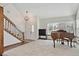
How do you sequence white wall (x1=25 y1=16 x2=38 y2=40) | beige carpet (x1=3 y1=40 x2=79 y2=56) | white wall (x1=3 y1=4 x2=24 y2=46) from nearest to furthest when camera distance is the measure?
beige carpet (x1=3 y1=40 x2=79 y2=56)
white wall (x1=3 y1=4 x2=24 y2=46)
white wall (x1=25 y1=16 x2=38 y2=40)

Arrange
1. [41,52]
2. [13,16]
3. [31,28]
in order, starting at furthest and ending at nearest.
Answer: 1. [31,28]
2. [13,16]
3. [41,52]

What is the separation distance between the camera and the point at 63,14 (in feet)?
40.3

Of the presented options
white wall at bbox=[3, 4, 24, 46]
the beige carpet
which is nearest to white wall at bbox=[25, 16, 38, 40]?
white wall at bbox=[3, 4, 24, 46]

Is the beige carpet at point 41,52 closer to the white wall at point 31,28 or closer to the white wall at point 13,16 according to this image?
the white wall at point 13,16

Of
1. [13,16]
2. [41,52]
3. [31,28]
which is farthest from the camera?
[31,28]

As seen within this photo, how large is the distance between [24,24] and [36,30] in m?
1.29

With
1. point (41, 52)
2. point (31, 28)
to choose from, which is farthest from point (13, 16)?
point (41, 52)

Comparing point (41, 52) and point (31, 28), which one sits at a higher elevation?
point (31, 28)

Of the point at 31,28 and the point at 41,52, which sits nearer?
the point at 41,52

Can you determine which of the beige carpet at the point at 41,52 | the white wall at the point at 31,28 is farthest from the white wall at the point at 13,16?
the beige carpet at the point at 41,52

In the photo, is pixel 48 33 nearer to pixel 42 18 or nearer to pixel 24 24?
pixel 42 18

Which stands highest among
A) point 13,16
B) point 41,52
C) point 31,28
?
point 13,16

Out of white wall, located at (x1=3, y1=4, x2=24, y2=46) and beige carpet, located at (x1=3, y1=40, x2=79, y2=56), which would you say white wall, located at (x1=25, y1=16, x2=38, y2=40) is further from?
beige carpet, located at (x1=3, y1=40, x2=79, y2=56)

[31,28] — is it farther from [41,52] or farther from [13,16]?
[41,52]
